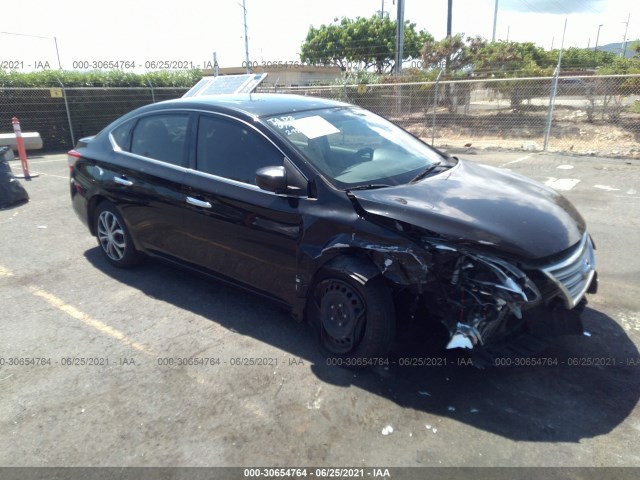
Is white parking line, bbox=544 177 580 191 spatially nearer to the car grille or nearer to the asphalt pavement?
the asphalt pavement

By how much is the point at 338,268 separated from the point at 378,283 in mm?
263

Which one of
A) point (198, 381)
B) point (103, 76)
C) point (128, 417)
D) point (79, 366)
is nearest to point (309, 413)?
point (198, 381)

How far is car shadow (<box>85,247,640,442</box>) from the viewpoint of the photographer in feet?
8.87

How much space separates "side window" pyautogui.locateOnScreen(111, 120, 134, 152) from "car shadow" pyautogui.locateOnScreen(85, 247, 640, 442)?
1930 millimetres

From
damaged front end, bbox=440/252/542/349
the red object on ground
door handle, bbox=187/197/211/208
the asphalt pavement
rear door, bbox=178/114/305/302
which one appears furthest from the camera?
the red object on ground

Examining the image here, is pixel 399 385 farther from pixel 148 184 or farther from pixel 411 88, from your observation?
pixel 411 88

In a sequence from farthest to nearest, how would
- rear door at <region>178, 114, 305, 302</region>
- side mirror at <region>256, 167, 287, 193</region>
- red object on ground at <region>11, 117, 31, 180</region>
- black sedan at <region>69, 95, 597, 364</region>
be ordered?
red object on ground at <region>11, 117, 31, 180</region>, rear door at <region>178, 114, 305, 302</region>, side mirror at <region>256, 167, 287, 193</region>, black sedan at <region>69, 95, 597, 364</region>

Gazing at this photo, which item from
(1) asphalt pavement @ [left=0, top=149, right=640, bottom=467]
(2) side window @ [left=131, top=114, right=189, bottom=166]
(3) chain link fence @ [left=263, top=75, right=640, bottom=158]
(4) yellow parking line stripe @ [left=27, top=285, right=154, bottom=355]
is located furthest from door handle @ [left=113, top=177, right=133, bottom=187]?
(3) chain link fence @ [left=263, top=75, right=640, bottom=158]

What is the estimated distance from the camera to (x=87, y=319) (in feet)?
13.0

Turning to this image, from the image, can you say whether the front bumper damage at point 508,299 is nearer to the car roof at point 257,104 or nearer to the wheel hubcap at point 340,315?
the wheel hubcap at point 340,315

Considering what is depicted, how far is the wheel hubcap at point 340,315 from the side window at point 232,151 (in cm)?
97

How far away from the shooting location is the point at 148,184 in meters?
→ 4.19

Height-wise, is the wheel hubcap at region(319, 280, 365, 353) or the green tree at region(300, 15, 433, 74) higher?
the green tree at region(300, 15, 433, 74)

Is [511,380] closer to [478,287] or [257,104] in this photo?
[478,287]
